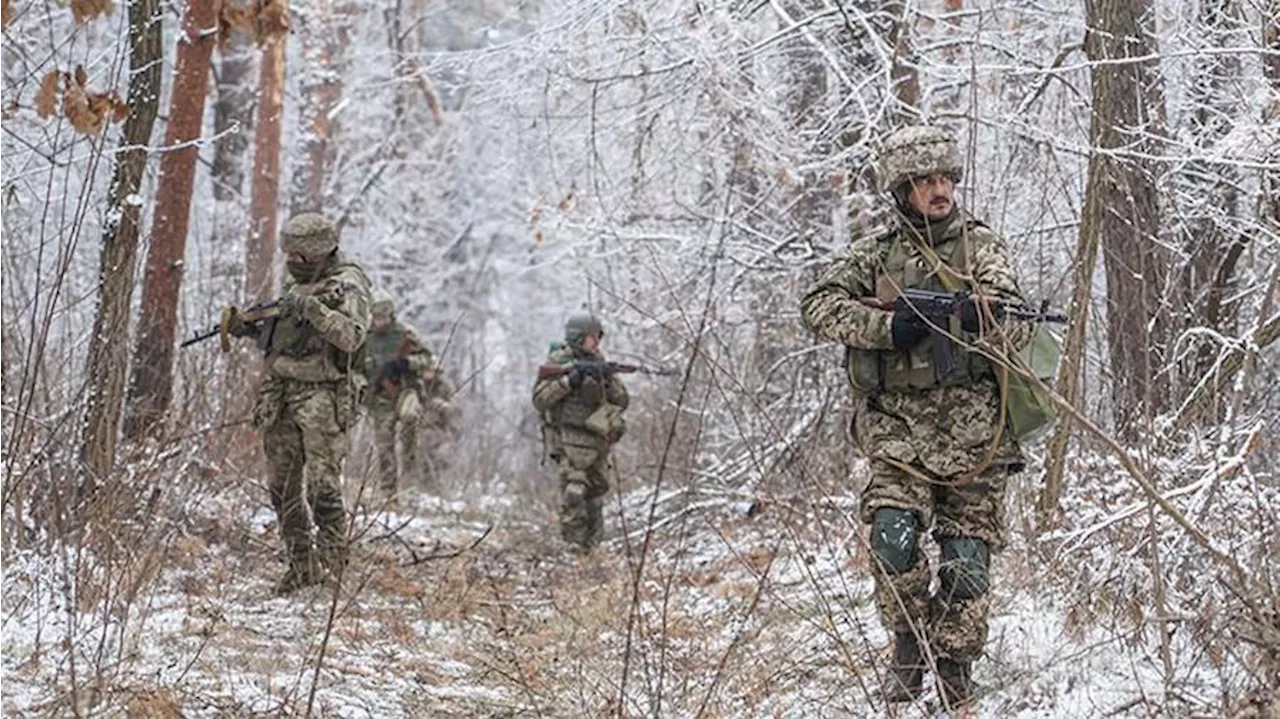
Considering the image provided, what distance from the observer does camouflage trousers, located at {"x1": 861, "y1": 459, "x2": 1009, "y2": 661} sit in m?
4.29

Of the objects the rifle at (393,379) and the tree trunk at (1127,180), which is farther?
the rifle at (393,379)

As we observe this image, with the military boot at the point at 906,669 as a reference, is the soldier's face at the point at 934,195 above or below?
above

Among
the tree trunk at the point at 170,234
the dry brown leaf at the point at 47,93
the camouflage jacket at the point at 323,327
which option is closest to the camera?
the dry brown leaf at the point at 47,93

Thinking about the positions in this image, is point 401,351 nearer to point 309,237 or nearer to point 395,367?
point 395,367

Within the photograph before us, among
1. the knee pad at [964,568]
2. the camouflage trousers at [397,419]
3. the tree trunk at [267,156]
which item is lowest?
the knee pad at [964,568]

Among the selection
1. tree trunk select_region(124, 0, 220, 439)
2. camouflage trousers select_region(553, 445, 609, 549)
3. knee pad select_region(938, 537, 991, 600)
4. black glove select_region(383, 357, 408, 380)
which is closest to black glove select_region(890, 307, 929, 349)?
knee pad select_region(938, 537, 991, 600)

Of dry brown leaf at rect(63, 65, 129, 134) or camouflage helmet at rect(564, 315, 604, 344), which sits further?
camouflage helmet at rect(564, 315, 604, 344)

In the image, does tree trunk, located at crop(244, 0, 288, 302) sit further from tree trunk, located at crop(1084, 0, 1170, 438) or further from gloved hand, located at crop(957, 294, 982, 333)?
gloved hand, located at crop(957, 294, 982, 333)

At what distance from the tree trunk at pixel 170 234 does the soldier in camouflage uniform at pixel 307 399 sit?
3.88ft

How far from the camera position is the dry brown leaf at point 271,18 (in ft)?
12.4

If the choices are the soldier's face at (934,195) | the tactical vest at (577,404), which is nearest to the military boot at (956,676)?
the soldier's face at (934,195)

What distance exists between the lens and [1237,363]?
5.42 meters

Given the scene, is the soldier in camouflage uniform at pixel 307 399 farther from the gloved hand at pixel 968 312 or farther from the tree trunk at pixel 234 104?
the tree trunk at pixel 234 104

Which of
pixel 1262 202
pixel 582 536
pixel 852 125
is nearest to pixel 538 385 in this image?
pixel 582 536
